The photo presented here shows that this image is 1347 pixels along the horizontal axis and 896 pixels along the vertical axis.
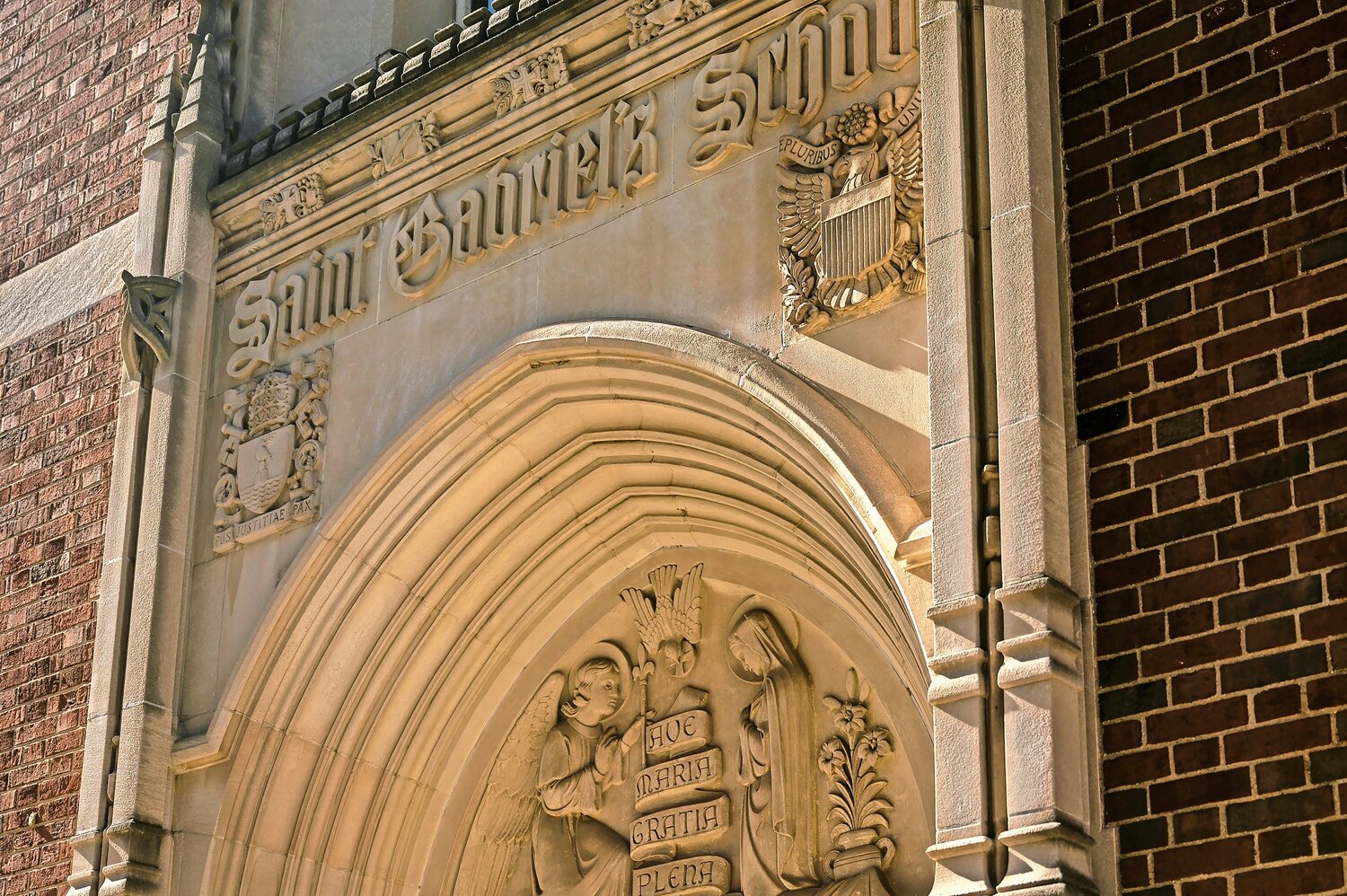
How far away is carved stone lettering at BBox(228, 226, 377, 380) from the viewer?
8.22 m

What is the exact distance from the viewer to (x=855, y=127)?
6.68 metres

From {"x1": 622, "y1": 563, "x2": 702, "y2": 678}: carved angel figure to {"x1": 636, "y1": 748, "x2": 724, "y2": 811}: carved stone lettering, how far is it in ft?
1.12

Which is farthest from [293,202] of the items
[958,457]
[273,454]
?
[958,457]

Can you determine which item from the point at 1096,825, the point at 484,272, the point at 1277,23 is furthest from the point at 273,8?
the point at 1096,825

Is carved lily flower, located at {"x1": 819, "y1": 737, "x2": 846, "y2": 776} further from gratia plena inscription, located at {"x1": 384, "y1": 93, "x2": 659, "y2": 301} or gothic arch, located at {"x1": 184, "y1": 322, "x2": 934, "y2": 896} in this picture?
gratia plena inscription, located at {"x1": 384, "y1": 93, "x2": 659, "y2": 301}

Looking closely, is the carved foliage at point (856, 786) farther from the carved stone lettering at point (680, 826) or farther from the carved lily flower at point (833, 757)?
the carved stone lettering at point (680, 826)

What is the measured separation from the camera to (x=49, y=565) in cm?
895

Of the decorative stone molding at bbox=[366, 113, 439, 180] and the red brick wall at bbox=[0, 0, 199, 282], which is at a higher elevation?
the red brick wall at bbox=[0, 0, 199, 282]

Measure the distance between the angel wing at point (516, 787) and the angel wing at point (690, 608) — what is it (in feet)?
2.01

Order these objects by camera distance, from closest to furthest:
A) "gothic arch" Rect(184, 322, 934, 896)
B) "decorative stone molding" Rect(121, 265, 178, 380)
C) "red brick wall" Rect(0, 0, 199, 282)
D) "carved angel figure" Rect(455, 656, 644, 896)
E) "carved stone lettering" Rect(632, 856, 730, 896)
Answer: "carved stone lettering" Rect(632, 856, 730, 896), "gothic arch" Rect(184, 322, 934, 896), "carved angel figure" Rect(455, 656, 644, 896), "decorative stone molding" Rect(121, 265, 178, 380), "red brick wall" Rect(0, 0, 199, 282)

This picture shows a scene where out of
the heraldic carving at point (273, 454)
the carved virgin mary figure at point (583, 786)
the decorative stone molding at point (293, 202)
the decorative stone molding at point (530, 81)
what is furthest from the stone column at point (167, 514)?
the decorative stone molding at point (530, 81)

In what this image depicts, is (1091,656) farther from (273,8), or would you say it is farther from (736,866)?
(273,8)

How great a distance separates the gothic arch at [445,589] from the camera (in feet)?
24.4

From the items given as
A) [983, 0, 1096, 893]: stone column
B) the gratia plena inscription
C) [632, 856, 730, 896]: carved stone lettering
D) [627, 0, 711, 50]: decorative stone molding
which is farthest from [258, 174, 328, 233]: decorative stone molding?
[983, 0, 1096, 893]: stone column
